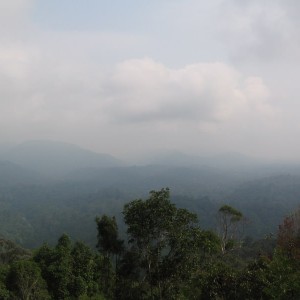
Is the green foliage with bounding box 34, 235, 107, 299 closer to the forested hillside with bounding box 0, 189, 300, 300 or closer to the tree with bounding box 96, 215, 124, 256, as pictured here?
the forested hillside with bounding box 0, 189, 300, 300

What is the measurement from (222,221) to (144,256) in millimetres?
17285

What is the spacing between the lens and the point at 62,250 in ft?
89.4

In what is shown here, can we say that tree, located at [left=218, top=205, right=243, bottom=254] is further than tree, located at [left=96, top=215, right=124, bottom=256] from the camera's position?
Yes

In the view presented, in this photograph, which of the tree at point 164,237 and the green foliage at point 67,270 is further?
the green foliage at point 67,270

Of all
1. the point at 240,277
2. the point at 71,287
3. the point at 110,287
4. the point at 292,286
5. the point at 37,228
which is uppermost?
the point at 292,286

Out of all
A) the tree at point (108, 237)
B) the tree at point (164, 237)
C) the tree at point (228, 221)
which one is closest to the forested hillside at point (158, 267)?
the tree at point (164, 237)

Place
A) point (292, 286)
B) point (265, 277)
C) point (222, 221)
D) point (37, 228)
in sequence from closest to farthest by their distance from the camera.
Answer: point (292, 286) → point (265, 277) → point (222, 221) → point (37, 228)

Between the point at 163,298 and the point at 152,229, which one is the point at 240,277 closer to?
the point at 152,229

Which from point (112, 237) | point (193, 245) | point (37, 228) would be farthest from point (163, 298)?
point (37, 228)

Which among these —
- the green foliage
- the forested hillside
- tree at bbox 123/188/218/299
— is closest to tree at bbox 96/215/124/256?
the forested hillside

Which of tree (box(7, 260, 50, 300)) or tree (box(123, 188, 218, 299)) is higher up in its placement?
tree (box(123, 188, 218, 299))

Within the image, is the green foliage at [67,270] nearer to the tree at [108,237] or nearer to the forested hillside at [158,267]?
the forested hillside at [158,267]

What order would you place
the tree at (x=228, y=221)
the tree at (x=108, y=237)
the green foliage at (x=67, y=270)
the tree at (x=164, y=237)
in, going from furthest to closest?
1. the tree at (x=228, y=221)
2. the tree at (x=108, y=237)
3. the green foliage at (x=67, y=270)
4. the tree at (x=164, y=237)

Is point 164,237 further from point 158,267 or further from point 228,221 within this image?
point 228,221
